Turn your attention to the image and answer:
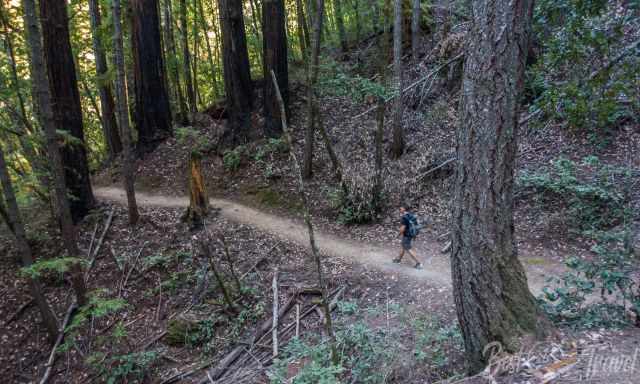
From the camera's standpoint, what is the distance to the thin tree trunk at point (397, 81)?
1028 cm

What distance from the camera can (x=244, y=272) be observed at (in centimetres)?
966

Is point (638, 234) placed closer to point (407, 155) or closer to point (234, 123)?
point (407, 155)

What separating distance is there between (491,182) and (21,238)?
8.91 m

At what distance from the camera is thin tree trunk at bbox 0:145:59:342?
785 centimetres

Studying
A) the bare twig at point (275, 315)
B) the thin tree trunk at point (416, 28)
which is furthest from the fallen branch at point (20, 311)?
the thin tree trunk at point (416, 28)

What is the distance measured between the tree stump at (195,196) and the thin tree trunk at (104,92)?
3.90 metres

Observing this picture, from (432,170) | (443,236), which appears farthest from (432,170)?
(443,236)

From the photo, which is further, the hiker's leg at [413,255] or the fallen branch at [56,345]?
the hiker's leg at [413,255]

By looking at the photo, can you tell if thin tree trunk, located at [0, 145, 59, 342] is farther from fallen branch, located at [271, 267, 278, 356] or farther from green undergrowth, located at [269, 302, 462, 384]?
green undergrowth, located at [269, 302, 462, 384]

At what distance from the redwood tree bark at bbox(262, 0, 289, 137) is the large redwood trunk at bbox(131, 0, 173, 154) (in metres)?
4.54

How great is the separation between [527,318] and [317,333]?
14.1 ft

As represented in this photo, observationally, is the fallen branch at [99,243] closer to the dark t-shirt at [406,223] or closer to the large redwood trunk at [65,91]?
the large redwood trunk at [65,91]

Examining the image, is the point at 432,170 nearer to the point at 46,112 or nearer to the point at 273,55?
the point at 273,55

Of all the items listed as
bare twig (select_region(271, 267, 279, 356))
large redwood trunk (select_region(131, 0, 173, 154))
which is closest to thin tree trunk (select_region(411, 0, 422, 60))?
large redwood trunk (select_region(131, 0, 173, 154))
